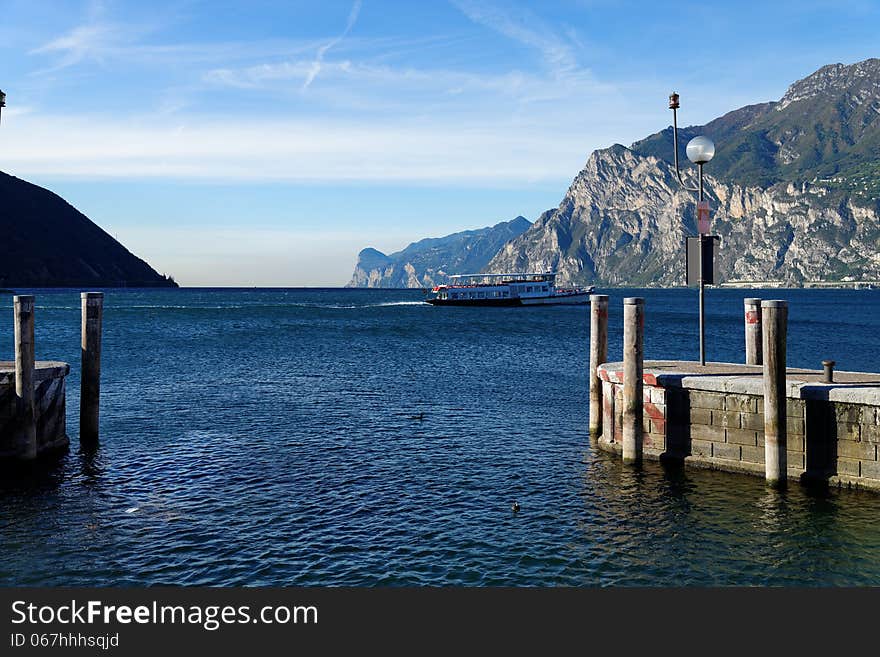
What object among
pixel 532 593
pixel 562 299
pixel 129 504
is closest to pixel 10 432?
pixel 129 504

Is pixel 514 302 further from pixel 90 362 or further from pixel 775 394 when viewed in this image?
pixel 775 394

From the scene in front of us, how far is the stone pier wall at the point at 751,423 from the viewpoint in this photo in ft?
59.2

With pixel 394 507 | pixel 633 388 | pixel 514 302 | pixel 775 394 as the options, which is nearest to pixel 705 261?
pixel 633 388

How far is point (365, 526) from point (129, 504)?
272 inches

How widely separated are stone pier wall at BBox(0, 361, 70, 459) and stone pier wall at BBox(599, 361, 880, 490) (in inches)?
717

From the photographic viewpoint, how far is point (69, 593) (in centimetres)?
1265

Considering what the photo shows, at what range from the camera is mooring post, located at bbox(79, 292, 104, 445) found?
24.0m

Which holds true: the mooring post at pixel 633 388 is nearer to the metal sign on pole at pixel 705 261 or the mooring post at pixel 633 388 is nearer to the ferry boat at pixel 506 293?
the metal sign on pole at pixel 705 261

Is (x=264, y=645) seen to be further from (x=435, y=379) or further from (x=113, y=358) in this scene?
(x=113, y=358)

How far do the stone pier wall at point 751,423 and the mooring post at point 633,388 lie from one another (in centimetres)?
61

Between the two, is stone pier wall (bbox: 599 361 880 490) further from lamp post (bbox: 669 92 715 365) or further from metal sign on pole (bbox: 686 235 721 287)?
metal sign on pole (bbox: 686 235 721 287)

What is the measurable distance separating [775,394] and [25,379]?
21444 millimetres

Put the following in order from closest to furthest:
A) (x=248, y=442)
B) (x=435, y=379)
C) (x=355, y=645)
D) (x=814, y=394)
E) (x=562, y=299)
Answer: (x=355, y=645) → (x=814, y=394) → (x=248, y=442) → (x=435, y=379) → (x=562, y=299)

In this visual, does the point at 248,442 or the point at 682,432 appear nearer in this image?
the point at 682,432
